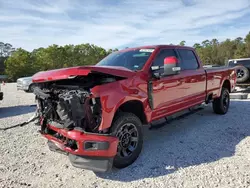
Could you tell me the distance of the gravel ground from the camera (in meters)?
3.15

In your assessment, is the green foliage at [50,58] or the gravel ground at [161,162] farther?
the green foliage at [50,58]

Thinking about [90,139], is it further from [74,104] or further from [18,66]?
[18,66]

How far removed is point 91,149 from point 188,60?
3387 millimetres

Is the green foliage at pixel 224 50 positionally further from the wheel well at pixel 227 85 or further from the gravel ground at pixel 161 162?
the gravel ground at pixel 161 162

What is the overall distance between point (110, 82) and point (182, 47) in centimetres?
269

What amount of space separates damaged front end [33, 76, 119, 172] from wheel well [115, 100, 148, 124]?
0.57 meters

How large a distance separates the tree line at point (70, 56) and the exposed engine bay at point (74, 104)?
1600 inches

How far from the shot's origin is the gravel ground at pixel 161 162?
315 cm

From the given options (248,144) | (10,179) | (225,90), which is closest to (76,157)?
(10,179)

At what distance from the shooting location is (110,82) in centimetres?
336

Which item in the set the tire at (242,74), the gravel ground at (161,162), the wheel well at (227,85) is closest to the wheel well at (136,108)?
the gravel ground at (161,162)

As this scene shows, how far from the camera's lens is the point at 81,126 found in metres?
3.32

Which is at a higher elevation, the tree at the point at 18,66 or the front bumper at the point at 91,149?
the tree at the point at 18,66

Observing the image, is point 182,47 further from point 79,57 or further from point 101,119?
point 79,57
